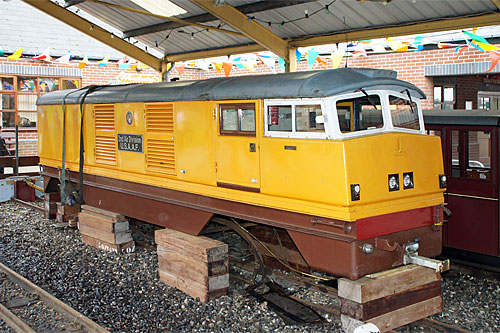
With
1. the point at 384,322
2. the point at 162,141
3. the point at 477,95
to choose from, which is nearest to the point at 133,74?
the point at 477,95

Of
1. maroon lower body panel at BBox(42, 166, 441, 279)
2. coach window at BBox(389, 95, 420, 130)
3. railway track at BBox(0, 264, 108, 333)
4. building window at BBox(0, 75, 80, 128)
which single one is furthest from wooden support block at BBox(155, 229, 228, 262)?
building window at BBox(0, 75, 80, 128)

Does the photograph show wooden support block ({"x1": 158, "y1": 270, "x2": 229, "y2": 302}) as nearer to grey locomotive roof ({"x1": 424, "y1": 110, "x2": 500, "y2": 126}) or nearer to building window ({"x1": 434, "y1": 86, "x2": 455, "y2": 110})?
grey locomotive roof ({"x1": 424, "y1": 110, "x2": 500, "y2": 126})

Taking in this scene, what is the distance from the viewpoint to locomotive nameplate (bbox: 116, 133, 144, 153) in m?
8.34

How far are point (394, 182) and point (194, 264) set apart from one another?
8.85 ft

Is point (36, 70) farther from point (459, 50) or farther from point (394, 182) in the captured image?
point (394, 182)

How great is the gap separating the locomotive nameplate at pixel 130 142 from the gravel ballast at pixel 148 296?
5.69 ft

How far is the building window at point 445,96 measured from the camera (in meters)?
16.0

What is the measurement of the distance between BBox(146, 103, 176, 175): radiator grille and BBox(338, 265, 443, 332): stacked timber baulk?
Answer: 11.0ft

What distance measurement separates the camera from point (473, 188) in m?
7.64

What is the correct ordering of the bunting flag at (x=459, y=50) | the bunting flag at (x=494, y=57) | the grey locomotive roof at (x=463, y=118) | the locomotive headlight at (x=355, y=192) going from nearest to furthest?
the locomotive headlight at (x=355, y=192) → the grey locomotive roof at (x=463, y=118) → the bunting flag at (x=494, y=57) → the bunting flag at (x=459, y=50)

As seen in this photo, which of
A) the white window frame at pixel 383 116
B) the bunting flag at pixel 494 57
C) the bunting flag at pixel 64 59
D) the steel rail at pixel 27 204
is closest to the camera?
the white window frame at pixel 383 116

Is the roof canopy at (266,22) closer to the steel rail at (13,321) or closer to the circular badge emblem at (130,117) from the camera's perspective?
the circular badge emblem at (130,117)

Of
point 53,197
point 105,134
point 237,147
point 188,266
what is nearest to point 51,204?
point 53,197

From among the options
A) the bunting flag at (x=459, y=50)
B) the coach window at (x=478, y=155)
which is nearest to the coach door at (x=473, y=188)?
the coach window at (x=478, y=155)
